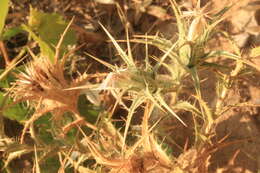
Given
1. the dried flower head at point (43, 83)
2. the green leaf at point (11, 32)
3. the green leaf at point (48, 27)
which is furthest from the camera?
the green leaf at point (11, 32)

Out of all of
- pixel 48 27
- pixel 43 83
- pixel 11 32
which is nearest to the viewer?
pixel 43 83

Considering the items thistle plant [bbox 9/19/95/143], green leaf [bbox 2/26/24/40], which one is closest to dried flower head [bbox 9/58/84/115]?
thistle plant [bbox 9/19/95/143]

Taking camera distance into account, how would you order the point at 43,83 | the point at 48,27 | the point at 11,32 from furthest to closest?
the point at 11,32 < the point at 48,27 < the point at 43,83

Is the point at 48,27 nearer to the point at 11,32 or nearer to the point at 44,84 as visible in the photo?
the point at 11,32

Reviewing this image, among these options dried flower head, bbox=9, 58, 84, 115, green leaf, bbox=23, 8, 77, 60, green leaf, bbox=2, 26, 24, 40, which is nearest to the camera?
dried flower head, bbox=9, 58, 84, 115

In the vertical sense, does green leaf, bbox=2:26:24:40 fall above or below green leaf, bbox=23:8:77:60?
below

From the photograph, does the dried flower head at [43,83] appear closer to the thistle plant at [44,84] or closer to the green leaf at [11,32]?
the thistle plant at [44,84]

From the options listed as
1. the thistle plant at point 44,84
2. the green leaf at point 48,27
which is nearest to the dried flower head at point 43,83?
the thistle plant at point 44,84

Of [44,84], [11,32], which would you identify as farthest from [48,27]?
[44,84]

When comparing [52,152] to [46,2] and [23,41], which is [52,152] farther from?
[46,2]

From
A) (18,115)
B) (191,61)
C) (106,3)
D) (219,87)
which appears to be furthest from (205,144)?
(106,3)

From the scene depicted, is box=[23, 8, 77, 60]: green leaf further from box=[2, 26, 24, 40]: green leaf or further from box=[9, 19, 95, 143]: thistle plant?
box=[9, 19, 95, 143]: thistle plant
